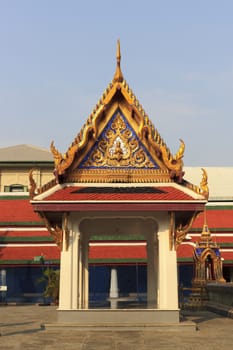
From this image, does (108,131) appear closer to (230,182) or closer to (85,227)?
(85,227)

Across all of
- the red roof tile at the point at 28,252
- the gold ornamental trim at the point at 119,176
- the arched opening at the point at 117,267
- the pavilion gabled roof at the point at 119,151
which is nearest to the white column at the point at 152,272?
the gold ornamental trim at the point at 119,176

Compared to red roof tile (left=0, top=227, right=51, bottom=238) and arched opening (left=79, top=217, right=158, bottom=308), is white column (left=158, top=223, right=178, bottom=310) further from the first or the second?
red roof tile (left=0, top=227, right=51, bottom=238)

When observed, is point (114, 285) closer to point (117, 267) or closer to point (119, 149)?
point (117, 267)

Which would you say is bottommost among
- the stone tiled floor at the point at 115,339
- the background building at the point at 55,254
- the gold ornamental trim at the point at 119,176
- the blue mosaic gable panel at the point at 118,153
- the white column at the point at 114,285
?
the stone tiled floor at the point at 115,339

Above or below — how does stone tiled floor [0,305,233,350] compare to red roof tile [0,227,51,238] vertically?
below

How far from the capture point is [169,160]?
1383 cm

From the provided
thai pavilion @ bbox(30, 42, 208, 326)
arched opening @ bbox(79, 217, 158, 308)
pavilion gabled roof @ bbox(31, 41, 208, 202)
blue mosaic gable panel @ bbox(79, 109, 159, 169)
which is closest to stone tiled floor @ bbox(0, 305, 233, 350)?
thai pavilion @ bbox(30, 42, 208, 326)

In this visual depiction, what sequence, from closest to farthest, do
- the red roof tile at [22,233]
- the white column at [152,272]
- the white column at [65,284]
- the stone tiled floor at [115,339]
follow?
the stone tiled floor at [115,339] → the white column at [65,284] → the white column at [152,272] → the red roof tile at [22,233]

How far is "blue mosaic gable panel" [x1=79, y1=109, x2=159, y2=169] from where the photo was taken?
558 inches

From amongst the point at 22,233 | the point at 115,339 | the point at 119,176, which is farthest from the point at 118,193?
the point at 22,233

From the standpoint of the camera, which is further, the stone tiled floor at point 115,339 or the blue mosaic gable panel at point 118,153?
the blue mosaic gable panel at point 118,153

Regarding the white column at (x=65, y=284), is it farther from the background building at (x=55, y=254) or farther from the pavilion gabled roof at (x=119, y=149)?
the background building at (x=55, y=254)

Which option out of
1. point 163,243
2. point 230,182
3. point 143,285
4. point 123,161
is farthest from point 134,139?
point 230,182

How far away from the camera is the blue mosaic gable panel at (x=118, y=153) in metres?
14.2
